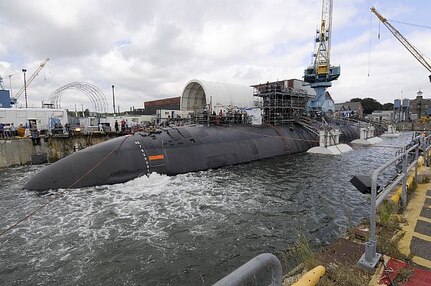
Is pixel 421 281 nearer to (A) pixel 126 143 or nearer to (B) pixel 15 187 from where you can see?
(A) pixel 126 143

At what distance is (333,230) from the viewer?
351 inches

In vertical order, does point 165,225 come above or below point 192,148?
below

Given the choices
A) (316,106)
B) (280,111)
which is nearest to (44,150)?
(280,111)

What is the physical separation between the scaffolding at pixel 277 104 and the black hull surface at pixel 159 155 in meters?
3.91

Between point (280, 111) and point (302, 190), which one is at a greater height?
point (280, 111)

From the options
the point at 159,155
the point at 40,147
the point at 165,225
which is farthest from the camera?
the point at 40,147

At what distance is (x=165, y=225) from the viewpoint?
9.45 metres

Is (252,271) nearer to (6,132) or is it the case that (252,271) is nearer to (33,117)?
(6,132)

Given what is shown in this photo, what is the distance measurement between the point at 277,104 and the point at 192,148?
13.2m

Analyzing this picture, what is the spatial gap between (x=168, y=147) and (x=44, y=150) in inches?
639

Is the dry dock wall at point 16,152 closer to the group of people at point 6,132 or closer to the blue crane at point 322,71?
the group of people at point 6,132

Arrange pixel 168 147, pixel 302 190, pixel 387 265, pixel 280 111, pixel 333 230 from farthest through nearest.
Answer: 1. pixel 280 111
2. pixel 168 147
3. pixel 302 190
4. pixel 333 230
5. pixel 387 265

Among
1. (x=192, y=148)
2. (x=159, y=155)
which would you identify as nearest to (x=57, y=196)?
(x=159, y=155)

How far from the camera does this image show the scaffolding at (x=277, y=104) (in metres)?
27.1
